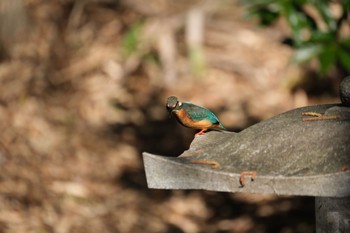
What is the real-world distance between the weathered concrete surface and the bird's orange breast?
0.21m

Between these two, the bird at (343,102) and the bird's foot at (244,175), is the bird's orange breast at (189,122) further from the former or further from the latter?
the bird's foot at (244,175)

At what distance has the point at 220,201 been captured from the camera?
19.4ft

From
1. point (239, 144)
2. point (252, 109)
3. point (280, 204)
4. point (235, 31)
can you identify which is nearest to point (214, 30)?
point (235, 31)

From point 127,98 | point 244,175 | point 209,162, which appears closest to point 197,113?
point 209,162

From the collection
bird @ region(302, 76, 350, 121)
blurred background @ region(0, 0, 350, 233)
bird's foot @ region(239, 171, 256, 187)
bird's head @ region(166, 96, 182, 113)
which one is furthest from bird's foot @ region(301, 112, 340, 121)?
blurred background @ region(0, 0, 350, 233)

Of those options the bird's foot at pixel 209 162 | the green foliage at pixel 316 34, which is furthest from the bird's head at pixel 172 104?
the green foliage at pixel 316 34

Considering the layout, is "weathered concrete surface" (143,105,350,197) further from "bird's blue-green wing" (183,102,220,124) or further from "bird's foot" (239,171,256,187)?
"bird's blue-green wing" (183,102,220,124)

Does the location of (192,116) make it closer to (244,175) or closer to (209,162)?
(209,162)

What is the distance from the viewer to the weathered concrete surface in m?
2.07

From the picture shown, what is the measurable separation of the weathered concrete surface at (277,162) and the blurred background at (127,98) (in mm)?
3183

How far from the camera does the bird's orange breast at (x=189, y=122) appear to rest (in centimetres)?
253

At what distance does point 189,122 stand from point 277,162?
0.48m

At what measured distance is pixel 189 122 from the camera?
8.34 feet

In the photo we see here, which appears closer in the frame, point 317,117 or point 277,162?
point 277,162
